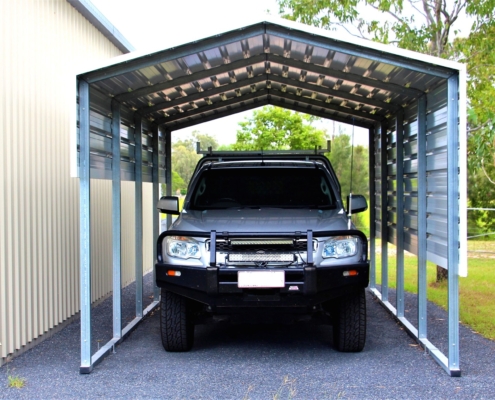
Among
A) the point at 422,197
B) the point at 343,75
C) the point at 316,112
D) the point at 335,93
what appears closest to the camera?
the point at 422,197

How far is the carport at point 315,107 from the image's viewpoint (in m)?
5.68

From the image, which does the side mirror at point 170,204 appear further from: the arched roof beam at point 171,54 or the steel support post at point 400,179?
the steel support post at point 400,179

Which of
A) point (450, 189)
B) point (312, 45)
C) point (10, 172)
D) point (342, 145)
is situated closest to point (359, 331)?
point (450, 189)

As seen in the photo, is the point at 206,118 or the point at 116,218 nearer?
the point at 116,218

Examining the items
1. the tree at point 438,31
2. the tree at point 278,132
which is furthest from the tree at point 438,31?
the tree at point 278,132

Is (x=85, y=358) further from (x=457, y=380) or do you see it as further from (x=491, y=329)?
→ (x=491, y=329)

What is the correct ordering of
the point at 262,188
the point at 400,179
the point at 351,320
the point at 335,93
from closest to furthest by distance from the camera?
1. the point at 351,320
2. the point at 262,188
3. the point at 400,179
4. the point at 335,93

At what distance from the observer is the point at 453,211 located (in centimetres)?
562

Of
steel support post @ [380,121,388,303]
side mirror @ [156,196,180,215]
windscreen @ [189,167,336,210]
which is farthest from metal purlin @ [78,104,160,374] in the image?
steel support post @ [380,121,388,303]

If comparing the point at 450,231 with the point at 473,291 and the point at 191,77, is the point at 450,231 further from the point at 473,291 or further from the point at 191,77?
the point at 473,291

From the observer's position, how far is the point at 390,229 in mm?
8789

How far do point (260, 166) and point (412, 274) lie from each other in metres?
6.78

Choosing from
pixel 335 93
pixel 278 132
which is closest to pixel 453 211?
pixel 335 93

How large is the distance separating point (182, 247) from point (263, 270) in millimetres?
858
